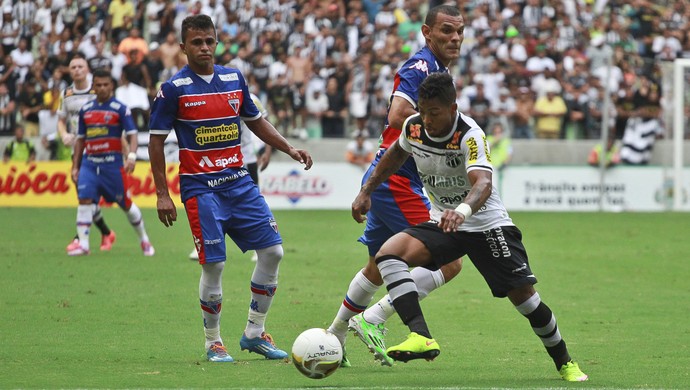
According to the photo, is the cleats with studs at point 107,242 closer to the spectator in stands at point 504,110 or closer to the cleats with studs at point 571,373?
the cleats with studs at point 571,373

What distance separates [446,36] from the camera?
335 inches

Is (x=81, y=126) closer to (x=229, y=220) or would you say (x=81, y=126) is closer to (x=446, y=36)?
(x=229, y=220)

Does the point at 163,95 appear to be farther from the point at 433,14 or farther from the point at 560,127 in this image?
the point at 560,127

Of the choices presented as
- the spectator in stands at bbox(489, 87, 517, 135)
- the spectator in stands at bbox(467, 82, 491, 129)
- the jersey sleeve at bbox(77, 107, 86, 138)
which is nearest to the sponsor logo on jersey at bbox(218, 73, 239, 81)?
the jersey sleeve at bbox(77, 107, 86, 138)

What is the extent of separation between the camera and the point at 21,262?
15242 mm

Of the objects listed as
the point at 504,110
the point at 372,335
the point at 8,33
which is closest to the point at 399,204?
the point at 372,335

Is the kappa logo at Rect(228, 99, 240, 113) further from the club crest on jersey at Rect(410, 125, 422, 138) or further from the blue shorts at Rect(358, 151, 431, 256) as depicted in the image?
the club crest on jersey at Rect(410, 125, 422, 138)

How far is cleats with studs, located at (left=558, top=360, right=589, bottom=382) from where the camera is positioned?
24.8 feet

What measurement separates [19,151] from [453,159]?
20.1m

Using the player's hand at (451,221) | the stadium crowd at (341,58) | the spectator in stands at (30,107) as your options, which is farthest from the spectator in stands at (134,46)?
the player's hand at (451,221)

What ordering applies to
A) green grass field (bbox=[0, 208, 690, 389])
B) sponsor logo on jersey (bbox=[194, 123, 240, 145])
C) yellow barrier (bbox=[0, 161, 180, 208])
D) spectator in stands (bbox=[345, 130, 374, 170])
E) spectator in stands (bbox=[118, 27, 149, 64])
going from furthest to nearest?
1. spectator in stands (bbox=[118, 27, 149, 64])
2. spectator in stands (bbox=[345, 130, 374, 170])
3. yellow barrier (bbox=[0, 161, 180, 208])
4. sponsor logo on jersey (bbox=[194, 123, 240, 145])
5. green grass field (bbox=[0, 208, 690, 389])

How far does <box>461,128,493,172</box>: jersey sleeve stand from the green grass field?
1393mm

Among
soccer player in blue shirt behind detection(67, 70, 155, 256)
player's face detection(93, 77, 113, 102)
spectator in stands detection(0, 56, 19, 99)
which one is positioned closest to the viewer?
player's face detection(93, 77, 113, 102)

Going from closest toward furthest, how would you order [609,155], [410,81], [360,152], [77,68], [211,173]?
[410,81] → [211,173] → [77,68] → [360,152] → [609,155]
